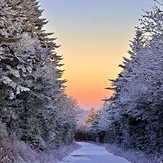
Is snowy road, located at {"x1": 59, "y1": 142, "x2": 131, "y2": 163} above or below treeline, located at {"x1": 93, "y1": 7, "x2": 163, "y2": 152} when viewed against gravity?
below

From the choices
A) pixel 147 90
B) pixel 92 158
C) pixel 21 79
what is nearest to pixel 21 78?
pixel 21 79

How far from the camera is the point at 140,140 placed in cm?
2794

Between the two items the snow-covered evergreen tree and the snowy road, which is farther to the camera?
the snowy road

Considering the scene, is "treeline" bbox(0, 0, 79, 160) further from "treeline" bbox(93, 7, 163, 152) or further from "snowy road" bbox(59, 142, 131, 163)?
"treeline" bbox(93, 7, 163, 152)

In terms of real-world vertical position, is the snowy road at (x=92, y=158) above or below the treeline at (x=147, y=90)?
below

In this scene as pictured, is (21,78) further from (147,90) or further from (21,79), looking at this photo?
(147,90)

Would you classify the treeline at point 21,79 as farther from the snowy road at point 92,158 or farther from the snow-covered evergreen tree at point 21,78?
the snowy road at point 92,158

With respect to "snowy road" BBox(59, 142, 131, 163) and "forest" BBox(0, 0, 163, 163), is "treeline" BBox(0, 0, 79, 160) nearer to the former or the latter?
"forest" BBox(0, 0, 163, 163)

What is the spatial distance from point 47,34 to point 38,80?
1088 centimetres

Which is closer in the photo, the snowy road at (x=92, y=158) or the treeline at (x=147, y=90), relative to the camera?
the treeline at (x=147, y=90)

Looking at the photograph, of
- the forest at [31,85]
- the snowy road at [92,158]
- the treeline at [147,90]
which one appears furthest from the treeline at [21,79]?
the treeline at [147,90]

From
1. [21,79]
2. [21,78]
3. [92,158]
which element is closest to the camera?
[21,79]

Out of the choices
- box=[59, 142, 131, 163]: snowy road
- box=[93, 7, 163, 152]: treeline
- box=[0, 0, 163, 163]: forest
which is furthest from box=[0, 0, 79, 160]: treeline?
box=[93, 7, 163, 152]: treeline

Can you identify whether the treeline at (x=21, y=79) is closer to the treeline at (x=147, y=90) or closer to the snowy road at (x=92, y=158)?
the snowy road at (x=92, y=158)
